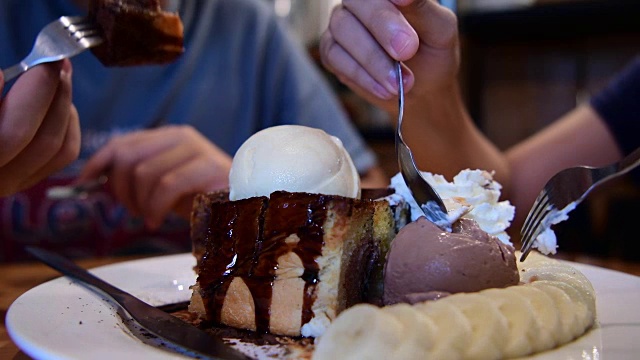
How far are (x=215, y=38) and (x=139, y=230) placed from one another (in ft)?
3.27

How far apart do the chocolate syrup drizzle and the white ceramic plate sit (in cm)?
20

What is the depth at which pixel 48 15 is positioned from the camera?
253 cm

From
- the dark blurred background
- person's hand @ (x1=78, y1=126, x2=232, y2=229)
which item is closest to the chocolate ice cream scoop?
person's hand @ (x1=78, y1=126, x2=232, y2=229)

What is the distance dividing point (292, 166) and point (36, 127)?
59 cm

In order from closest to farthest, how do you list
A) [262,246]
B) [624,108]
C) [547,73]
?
[262,246]
[624,108]
[547,73]

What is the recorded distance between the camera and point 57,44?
52.8 inches

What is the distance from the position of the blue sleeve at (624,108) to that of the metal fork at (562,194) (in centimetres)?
161

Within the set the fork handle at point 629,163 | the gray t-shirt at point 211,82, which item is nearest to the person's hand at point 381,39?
the fork handle at point 629,163

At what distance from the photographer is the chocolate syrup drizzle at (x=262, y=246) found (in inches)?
43.9

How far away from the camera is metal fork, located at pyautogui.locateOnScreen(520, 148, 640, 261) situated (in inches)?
43.6

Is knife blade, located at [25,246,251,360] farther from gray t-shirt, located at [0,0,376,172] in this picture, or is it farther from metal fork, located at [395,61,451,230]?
gray t-shirt, located at [0,0,376,172]

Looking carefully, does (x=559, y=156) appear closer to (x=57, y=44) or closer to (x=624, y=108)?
(x=624, y=108)

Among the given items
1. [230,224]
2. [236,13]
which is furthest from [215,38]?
[230,224]

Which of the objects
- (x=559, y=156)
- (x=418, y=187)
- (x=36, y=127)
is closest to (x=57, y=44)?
(x=36, y=127)
